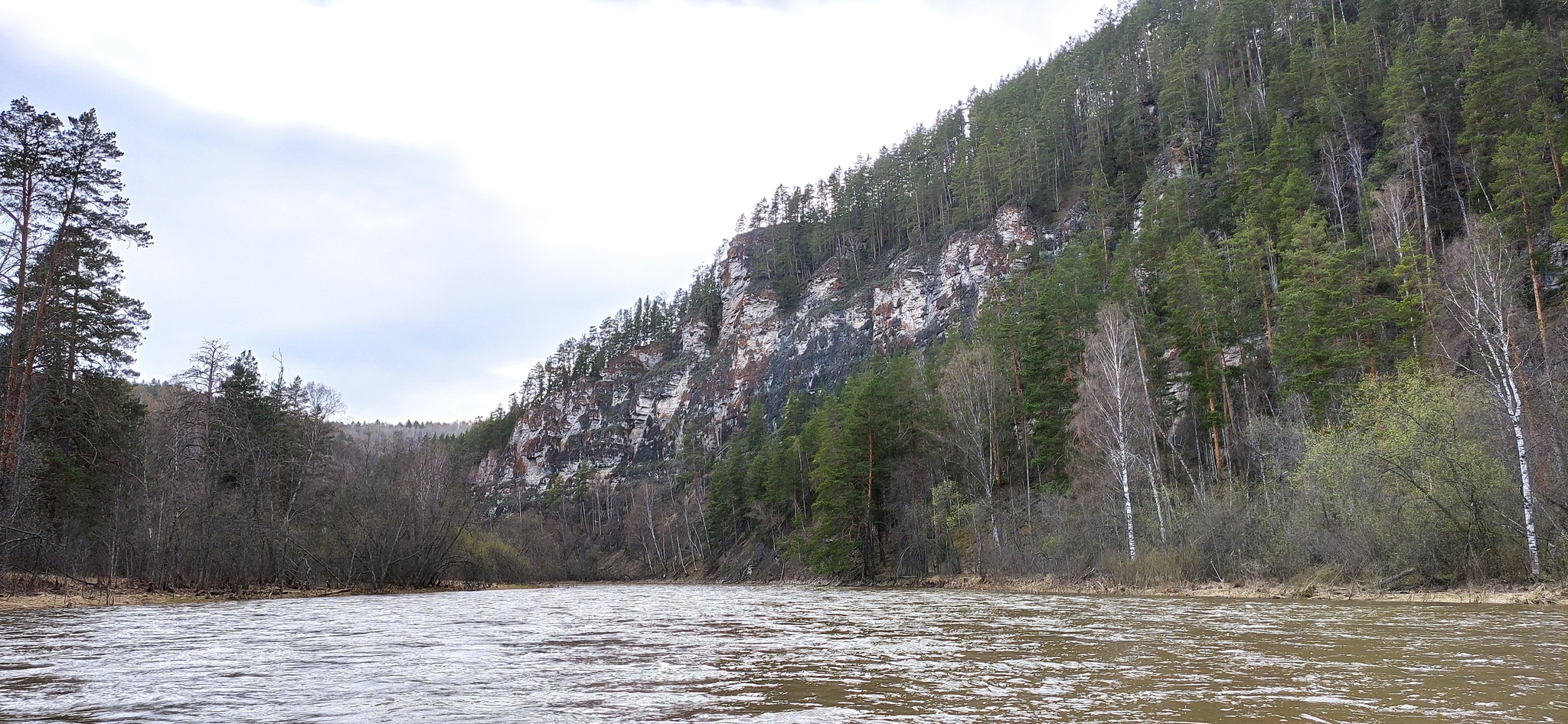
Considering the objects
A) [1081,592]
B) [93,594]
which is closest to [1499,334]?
[1081,592]

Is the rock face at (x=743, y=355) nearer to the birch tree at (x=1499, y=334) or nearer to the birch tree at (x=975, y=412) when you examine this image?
the birch tree at (x=975, y=412)

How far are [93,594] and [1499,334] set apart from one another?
4184cm

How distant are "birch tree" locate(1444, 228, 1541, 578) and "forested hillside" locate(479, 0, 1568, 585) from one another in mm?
137

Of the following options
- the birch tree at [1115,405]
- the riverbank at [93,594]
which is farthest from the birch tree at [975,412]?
the riverbank at [93,594]

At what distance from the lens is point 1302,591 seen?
900 inches

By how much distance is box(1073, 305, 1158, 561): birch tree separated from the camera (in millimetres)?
33406

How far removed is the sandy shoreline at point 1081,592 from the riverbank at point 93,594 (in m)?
0.02

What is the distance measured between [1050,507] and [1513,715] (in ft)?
108

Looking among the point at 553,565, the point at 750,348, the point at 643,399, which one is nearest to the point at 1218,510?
the point at 553,565

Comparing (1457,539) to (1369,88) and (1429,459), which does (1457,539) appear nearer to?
(1429,459)

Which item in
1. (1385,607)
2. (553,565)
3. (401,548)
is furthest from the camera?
(553,565)

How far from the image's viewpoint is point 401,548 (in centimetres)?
3944

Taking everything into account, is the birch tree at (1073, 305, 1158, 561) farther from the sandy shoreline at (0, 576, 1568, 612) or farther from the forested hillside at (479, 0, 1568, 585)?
the sandy shoreline at (0, 576, 1568, 612)

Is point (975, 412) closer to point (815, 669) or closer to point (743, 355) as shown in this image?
point (815, 669)
